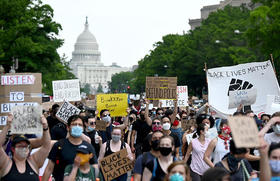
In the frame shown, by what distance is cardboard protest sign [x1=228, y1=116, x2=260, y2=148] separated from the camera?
5.39m

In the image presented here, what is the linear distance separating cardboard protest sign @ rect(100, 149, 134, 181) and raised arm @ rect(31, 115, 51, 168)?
1761 mm

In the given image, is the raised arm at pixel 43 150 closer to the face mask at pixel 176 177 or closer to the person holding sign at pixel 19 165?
the person holding sign at pixel 19 165

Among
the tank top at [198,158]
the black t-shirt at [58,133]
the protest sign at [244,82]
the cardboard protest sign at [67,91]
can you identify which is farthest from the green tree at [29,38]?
the tank top at [198,158]

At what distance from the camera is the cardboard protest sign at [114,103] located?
58.1 ft

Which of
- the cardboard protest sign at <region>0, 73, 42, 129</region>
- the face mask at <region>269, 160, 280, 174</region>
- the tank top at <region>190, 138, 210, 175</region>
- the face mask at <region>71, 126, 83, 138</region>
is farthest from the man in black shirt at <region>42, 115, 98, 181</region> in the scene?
the cardboard protest sign at <region>0, 73, 42, 129</region>

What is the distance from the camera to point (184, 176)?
644 centimetres

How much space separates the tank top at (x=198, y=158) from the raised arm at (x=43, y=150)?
9.17ft

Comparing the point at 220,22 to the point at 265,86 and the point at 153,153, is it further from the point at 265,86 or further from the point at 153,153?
the point at 153,153

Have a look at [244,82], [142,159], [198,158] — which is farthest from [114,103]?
[142,159]

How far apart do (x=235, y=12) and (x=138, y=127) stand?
54.2 metres

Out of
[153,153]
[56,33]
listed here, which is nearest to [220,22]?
[56,33]

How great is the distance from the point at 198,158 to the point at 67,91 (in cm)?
993

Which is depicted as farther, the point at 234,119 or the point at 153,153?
the point at 153,153

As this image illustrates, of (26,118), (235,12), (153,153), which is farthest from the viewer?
(235,12)
